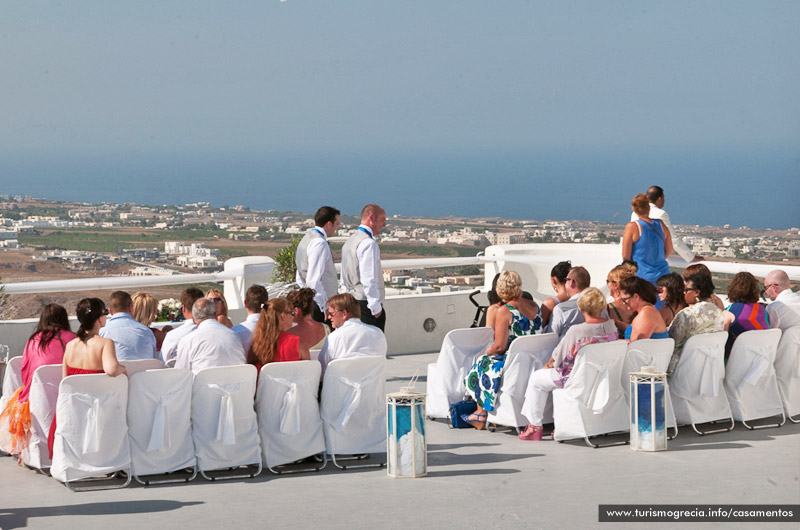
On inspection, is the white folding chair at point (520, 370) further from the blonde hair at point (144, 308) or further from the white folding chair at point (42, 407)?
the white folding chair at point (42, 407)

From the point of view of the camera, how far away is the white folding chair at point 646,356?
223 inches

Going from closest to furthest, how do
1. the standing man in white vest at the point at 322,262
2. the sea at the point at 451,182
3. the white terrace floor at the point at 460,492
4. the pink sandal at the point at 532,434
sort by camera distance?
the white terrace floor at the point at 460,492 < the pink sandal at the point at 532,434 < the standing man in white vest at the point at 322,262 < the sea at the point at 451,182

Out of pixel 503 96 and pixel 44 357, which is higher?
pixel 503 96

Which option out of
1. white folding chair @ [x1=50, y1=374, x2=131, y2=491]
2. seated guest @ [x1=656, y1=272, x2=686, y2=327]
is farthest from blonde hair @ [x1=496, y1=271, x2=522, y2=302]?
white folding chair @ [x1=50, y1=374, x2=131, y2=491]

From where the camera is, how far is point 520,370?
19.6 feet

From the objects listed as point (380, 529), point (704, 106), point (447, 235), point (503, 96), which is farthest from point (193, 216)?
point (704, 106)

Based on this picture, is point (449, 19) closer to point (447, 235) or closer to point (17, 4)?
point (17, 4)

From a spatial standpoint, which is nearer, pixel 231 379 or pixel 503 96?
pixel 231 379

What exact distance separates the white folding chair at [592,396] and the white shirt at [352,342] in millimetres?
1073

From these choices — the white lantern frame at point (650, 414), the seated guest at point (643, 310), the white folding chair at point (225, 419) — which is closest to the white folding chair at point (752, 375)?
the seated guest at point (643, 310)

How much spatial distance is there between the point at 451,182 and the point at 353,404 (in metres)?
113

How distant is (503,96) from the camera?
92250 mm

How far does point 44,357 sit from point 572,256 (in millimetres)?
6826

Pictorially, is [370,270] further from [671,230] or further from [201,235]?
[201,235]
